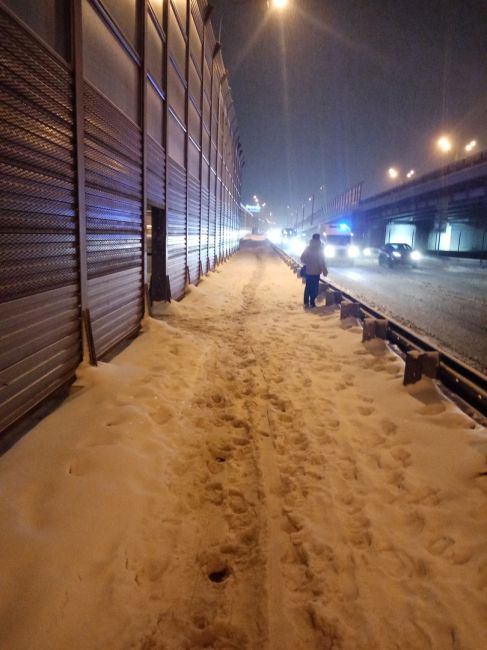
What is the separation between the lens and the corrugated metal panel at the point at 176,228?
36.1 ft

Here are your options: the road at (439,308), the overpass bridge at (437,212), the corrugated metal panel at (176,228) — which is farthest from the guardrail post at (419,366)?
the overpass bridge at (437,212)

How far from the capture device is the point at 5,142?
373 centimetres

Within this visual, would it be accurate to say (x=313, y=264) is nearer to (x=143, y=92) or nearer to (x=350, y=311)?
(x=350, y=311)

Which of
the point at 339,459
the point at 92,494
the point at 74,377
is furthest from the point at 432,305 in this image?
the point at 92,494

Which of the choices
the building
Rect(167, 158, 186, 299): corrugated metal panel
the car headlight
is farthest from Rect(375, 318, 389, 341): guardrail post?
the car headlight

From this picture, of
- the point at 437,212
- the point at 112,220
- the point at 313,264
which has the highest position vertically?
the point at 437,212

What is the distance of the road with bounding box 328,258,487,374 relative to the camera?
9.01 meters

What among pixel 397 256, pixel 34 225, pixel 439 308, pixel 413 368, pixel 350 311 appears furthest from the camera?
pixel 397 256

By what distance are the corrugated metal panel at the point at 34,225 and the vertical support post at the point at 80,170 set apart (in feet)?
0.41

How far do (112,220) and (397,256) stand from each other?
28623 millimetres

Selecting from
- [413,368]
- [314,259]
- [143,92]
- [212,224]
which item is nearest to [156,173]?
[143,92]

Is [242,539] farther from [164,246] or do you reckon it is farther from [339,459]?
[164,246]

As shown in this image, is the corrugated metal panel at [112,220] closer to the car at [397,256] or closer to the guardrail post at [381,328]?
the guardrail post at [381,328]

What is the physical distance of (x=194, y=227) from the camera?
15.2 metres
